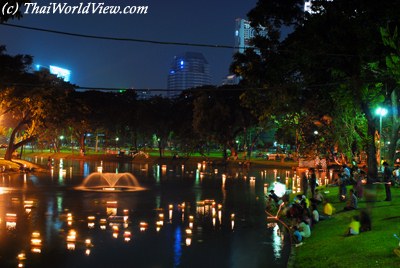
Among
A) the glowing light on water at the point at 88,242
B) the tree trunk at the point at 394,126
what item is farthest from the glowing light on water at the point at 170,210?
the tree trunk at the point at 394,126

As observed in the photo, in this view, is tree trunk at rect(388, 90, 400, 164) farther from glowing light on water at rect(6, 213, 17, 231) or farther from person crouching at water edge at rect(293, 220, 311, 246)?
glowing light on water at rect(6, 213, 17, 231)

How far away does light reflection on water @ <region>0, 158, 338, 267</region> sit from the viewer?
14.0m

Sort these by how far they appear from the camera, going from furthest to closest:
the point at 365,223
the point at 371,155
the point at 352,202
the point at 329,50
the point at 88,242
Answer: the point at 371,155 → the point at 329,50 → the point at 352,202 → the point at 365,223 → the point at 88,242

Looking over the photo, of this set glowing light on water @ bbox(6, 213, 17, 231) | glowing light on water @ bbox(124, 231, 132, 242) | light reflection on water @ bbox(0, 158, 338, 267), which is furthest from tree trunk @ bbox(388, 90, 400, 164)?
glowing light on water @ bbox(6, 213, 17, 231)

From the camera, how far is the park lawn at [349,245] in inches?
503

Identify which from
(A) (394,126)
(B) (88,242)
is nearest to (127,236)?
(B) (88,242)

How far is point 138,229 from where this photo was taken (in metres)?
18.6

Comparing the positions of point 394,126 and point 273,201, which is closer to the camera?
point 273,201

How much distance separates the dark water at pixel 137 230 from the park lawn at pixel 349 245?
782mm

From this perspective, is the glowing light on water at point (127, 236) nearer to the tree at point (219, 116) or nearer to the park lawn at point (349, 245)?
the park lawn at point (349, 245)

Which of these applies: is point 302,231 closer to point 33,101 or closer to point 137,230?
point 137,230

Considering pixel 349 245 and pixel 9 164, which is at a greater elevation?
pixel 9 164

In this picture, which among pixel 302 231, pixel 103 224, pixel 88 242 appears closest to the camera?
pixel 88 242

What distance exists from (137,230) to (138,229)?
0.20m
